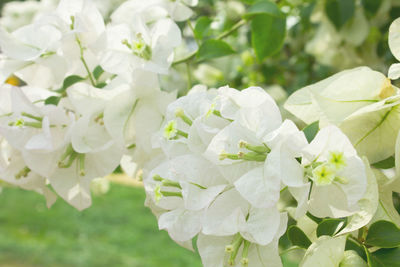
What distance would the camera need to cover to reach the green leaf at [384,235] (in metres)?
0.39

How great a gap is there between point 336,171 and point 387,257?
0.10m

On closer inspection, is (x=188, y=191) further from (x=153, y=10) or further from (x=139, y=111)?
(x=153, y=10)

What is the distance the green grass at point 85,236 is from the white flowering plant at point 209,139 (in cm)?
279

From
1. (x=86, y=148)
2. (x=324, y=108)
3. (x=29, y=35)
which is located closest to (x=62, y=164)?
(x=86, y=148)

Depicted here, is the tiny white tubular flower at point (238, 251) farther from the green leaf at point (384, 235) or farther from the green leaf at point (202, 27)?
the green leaf at point (202, 27)

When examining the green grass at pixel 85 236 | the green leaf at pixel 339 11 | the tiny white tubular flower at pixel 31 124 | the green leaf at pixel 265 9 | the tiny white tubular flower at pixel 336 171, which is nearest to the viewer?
the tiny white tubular flower at pixel 336 171

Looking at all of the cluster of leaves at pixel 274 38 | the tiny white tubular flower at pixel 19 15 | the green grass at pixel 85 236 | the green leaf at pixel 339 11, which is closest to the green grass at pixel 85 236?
the green grass at pixel 85 236

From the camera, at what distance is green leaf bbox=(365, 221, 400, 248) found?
15.4 inches

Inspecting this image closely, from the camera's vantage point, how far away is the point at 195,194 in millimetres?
418

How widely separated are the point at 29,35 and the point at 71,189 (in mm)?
202

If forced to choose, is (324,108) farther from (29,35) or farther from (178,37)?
(29,35)

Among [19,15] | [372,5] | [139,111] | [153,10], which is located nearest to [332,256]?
[139,111]

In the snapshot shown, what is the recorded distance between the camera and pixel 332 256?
398 mm

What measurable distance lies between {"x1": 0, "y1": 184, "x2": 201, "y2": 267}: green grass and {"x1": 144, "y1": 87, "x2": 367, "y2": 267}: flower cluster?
2931 millimetres
